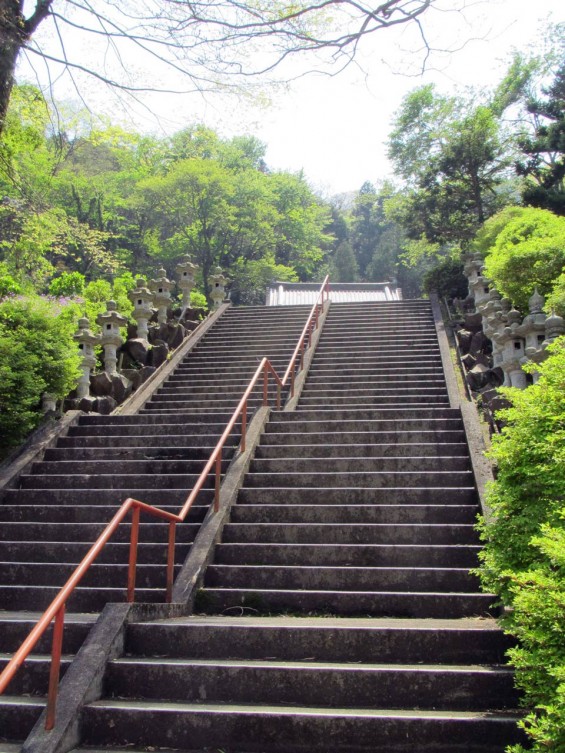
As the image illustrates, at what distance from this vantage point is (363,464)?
671 centimetres

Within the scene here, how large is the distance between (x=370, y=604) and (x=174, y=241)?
26.8m

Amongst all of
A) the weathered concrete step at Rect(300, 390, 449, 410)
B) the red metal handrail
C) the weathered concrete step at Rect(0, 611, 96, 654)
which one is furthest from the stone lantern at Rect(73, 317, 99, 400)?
the weathered concrete step at Rect(0, 611, 96, 654)

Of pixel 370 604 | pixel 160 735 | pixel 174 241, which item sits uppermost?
pixel 174 241

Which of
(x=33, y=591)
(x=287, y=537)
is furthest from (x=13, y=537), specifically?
(x=287, y=537)

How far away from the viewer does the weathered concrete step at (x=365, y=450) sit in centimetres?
696

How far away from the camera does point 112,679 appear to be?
12.5 feet

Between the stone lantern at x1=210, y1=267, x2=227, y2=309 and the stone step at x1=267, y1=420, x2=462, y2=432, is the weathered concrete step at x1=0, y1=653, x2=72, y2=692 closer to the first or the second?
the stone step at x1=267, y1=420, x2=462, y2=432

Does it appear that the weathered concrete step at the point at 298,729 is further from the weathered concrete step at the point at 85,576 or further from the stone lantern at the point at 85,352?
the stone lantern at the point at 85,352

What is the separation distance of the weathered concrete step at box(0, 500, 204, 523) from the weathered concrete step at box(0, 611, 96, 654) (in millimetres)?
1794

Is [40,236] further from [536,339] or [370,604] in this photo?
A: [370,604]

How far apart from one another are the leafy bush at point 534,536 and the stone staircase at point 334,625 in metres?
0.49

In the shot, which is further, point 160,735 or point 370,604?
point 370,604

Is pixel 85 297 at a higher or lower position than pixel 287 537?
higher

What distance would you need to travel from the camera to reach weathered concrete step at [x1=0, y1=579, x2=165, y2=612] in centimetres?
486
